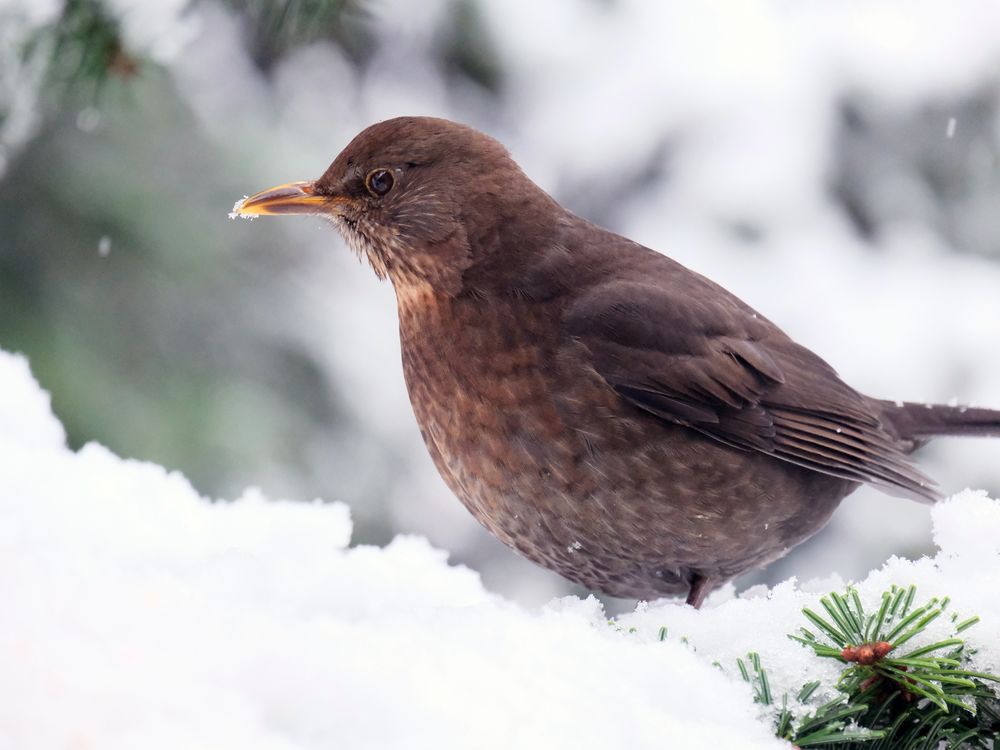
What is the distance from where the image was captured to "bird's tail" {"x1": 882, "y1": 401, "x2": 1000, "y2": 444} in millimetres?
2965

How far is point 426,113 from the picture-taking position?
12.5 feet

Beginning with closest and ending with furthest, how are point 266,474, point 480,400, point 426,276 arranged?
point 480,400
point 426,276
point 266,474

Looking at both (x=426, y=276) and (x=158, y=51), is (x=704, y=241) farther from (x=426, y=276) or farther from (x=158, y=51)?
(x=158, y=51)

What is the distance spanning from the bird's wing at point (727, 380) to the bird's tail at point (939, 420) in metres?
0.17

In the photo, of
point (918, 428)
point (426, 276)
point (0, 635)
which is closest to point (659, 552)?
point (426, 276)

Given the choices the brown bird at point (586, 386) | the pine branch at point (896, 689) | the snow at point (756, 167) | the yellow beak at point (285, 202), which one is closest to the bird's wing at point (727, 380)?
the brown bird at point (586, 386)

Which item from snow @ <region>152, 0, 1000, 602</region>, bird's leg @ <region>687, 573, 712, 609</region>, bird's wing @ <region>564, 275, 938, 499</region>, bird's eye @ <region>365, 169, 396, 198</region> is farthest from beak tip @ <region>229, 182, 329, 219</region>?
bird's leg @ <region>687, 573, 712, 609</region>

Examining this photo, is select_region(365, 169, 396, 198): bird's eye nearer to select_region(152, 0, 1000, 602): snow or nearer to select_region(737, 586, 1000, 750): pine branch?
select_region(152, 0, 1000, 602): snow

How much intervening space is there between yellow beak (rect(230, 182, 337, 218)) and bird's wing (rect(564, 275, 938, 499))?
69 cm

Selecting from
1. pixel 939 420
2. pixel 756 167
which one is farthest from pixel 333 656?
pixel 756 167

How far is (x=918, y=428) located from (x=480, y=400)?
1383mm

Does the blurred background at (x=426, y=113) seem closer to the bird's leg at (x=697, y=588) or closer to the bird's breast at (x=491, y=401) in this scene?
the bird's breast at (x=491, y=401)

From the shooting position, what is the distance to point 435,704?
3.51ft

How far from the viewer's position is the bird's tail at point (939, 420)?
2965 mm
